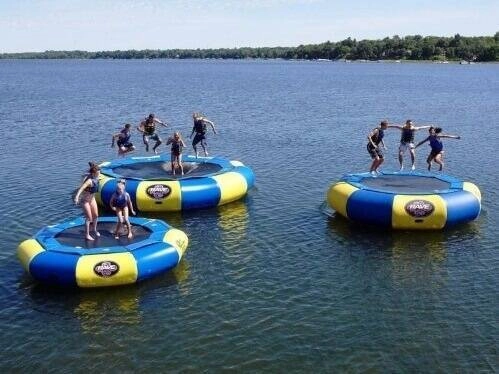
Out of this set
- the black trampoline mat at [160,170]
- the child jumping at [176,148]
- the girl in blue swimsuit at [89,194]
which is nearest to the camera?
the girl in blue swimsuit at [89,194]

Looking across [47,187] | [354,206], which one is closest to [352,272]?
[354,206]

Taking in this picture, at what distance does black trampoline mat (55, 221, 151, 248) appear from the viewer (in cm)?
1460

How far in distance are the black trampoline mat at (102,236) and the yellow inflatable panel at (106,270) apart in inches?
33.6

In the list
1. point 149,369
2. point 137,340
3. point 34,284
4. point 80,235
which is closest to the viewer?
point 149,369

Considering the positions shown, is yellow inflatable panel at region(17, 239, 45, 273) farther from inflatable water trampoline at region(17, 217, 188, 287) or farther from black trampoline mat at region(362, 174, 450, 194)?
black trampoline mat at region(362, 174, 450, 194)

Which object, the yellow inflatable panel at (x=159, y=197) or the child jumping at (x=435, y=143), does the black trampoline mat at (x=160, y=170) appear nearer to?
the yellow inflatable panel at (x=159, y=197)

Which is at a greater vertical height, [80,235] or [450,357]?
[80,235]

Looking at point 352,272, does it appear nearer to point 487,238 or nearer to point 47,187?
point 487,238

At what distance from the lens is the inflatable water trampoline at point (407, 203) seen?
17594 mm

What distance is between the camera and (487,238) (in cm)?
1736

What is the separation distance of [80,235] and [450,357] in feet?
29.8

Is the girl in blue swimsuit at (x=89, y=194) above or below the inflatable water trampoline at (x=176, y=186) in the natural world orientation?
above

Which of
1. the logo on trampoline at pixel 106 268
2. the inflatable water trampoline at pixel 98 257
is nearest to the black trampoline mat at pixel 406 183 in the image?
the inflatable water trampoline at pixel 98 257

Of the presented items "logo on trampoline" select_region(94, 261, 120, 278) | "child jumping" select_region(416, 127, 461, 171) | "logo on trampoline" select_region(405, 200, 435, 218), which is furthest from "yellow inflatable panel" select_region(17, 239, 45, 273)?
"child jumping" select_region(416, 127, 461, 171)
